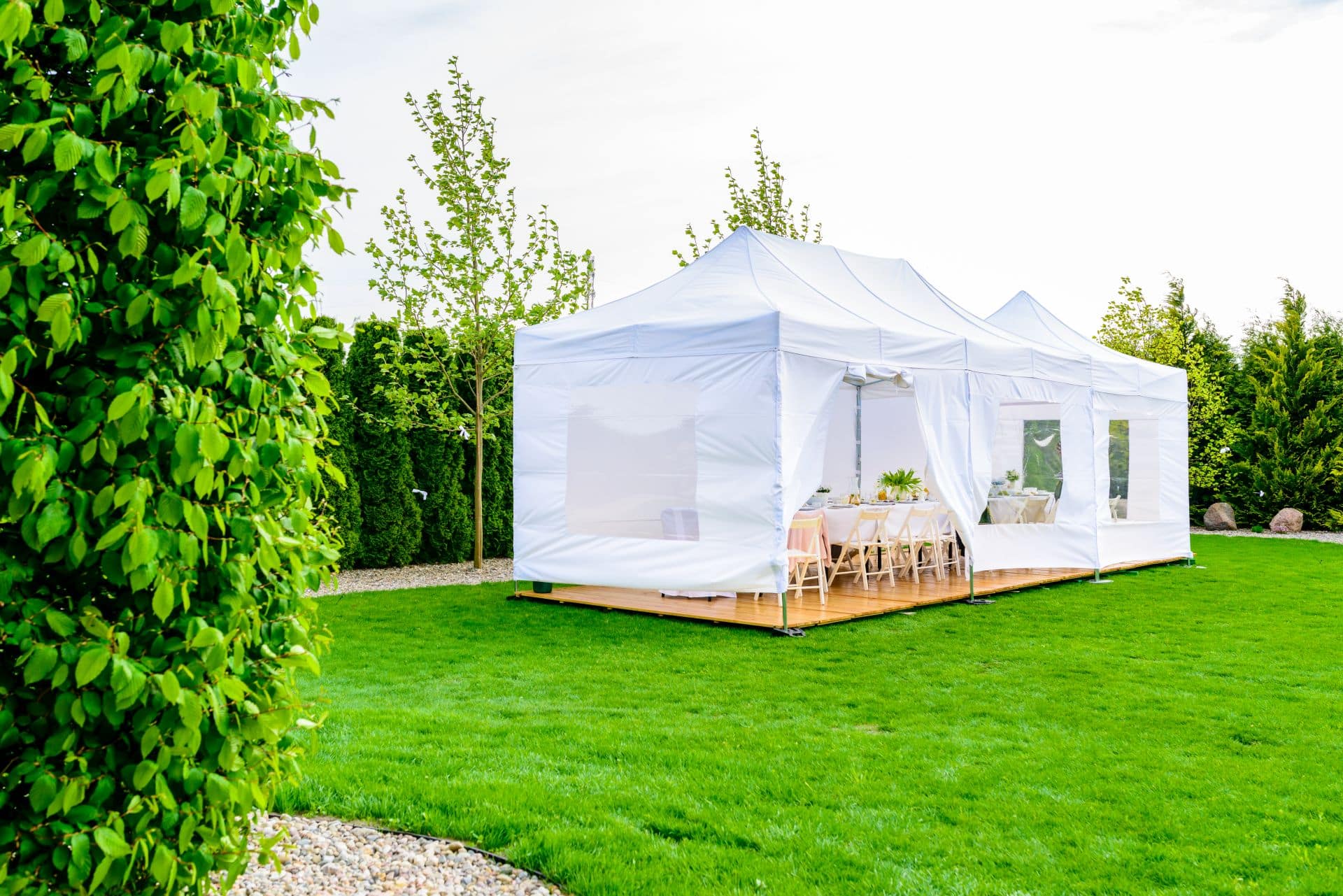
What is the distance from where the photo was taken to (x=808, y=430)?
9078 mm

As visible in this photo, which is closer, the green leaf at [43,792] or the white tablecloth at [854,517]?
the green leaf at [43,792]

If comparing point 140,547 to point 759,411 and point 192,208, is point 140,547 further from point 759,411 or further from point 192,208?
point 759,411

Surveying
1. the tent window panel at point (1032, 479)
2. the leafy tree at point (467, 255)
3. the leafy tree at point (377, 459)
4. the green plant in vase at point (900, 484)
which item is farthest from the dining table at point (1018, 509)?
the leafy tree at point (377, 459)

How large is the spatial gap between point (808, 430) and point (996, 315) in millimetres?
5839

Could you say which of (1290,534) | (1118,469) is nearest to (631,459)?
(1118,469)

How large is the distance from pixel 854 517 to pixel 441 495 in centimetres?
557

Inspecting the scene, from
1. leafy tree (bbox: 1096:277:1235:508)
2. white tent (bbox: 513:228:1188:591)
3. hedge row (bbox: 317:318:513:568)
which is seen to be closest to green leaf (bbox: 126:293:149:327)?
white tent (bbox: 513:228:1188:591)

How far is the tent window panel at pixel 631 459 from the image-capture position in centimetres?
1057

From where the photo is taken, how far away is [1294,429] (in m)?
19.8

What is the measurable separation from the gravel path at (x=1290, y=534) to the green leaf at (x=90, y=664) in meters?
18.8

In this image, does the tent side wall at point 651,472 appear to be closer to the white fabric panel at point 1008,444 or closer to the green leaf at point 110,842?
the white fabric panel at point 1008,444

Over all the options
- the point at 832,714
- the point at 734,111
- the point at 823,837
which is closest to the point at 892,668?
the point at 832,714

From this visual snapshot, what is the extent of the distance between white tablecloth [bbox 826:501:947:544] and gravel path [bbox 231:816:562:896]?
7.25 m

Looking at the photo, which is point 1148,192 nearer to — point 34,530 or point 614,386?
point 614,386
